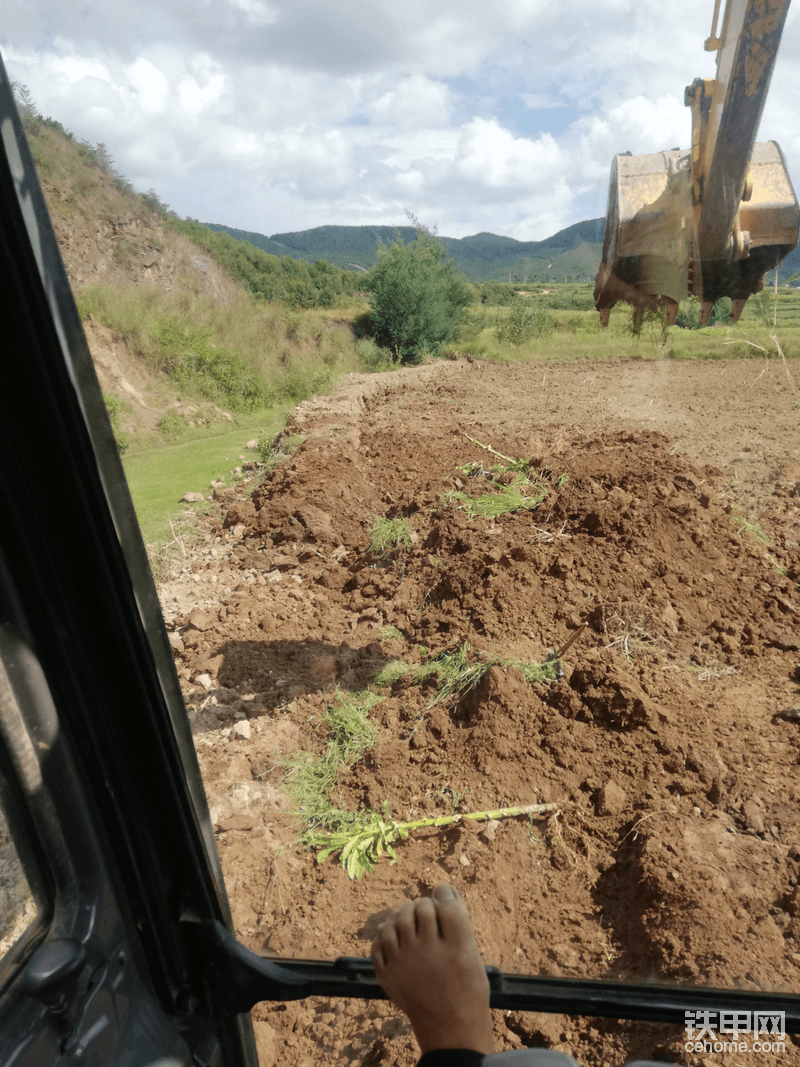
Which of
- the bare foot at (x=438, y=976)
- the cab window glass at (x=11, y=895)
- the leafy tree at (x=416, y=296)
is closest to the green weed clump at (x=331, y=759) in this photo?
the bare foot at (x=438, y=976)

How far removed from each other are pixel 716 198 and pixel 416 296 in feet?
17.7

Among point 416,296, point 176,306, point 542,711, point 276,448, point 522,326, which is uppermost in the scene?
point 176,306

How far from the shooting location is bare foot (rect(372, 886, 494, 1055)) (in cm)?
88

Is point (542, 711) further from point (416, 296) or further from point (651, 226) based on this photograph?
point (416, 296)

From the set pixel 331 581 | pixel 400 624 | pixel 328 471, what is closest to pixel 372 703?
pixel 400 624

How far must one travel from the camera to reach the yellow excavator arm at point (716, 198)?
1833 mm

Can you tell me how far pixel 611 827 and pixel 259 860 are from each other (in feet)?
4.12

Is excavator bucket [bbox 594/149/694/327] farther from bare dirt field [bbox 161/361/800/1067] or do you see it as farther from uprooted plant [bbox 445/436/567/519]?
uprooted plant [bbox 445/436/567/519]

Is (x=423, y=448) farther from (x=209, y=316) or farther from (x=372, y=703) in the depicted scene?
(x=372, y=703)

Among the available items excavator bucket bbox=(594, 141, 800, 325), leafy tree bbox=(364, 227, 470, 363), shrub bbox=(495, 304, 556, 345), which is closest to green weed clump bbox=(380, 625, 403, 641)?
excavator bucket bbox=(594, 141, 800, 325)

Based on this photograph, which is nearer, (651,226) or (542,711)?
(651,226)

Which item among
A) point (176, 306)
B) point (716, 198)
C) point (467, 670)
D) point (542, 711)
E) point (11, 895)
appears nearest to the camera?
point (11, 895)

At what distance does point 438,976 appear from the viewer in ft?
2.96

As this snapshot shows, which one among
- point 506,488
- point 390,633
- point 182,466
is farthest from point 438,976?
point 182,466
